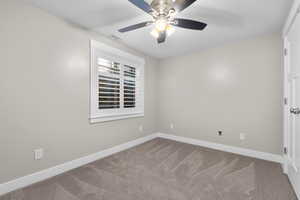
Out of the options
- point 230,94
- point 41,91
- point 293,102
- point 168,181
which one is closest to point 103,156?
point 168,181

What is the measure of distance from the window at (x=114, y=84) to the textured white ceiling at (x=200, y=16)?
399mm

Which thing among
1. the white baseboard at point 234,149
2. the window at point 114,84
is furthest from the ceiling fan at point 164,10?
the white baseboard at point 234,149

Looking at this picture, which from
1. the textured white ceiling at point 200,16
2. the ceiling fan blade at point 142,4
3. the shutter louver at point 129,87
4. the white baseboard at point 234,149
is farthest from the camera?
the shutter louver at point 129,87

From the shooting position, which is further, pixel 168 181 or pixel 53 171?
pixel 53 171

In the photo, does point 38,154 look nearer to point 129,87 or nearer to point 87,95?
point 87,95

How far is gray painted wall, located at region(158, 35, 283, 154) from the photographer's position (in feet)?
7.98

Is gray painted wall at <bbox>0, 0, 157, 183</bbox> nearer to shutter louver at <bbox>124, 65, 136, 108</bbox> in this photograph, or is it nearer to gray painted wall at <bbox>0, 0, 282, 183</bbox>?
gray painted wall at <bbox>0, 0, 282, 183</bbox>

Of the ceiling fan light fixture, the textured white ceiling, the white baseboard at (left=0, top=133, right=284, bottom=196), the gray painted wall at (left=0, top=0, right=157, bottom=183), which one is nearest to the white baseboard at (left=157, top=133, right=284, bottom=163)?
the white baseboard at (left=0, top=133, right=284, bottom=196)

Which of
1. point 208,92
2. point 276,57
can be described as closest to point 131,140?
point 208,92

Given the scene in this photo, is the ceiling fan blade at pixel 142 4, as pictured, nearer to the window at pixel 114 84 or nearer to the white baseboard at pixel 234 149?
the window at pixel 114 84

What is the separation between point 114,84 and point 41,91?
4.16ft

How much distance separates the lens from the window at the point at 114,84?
2.46 meters

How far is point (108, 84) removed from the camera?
8.94 ft

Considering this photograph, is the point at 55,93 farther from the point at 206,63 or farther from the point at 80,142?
the point at 206,63
